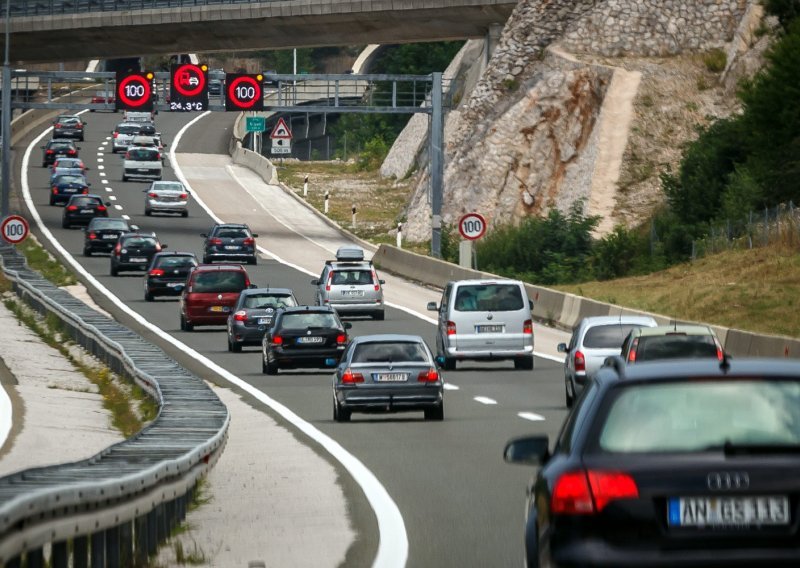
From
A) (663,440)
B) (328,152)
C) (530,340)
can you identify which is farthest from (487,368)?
(328,152)

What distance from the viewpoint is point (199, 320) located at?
44.3 meters

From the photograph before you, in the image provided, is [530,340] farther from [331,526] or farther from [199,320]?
[331,526]

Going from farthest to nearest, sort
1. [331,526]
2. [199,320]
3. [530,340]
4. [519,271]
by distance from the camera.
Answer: [519,271] → [199,320] → [530,340] → [331,526]

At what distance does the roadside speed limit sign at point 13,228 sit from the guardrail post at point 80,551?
4976 cm

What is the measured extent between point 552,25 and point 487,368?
42.6 meters

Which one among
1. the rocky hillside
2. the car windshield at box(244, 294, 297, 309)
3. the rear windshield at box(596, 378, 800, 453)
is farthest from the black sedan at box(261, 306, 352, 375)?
the rocky hillside

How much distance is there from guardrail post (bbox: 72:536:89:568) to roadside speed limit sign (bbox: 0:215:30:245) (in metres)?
49.8

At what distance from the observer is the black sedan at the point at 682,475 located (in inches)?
299

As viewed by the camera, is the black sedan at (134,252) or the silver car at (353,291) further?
the black sedan at (134,252)

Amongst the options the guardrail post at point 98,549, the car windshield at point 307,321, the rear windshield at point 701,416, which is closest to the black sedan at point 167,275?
the car windshield at point 307,321

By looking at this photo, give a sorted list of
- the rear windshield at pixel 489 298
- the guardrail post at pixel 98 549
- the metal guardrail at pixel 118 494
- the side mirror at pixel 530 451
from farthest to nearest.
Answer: the rear windshield at pixel 489 298, the guardrail post at pixel 98 549, the side mirror at pixel 530 451, the metal guardrail at pixel 118 494

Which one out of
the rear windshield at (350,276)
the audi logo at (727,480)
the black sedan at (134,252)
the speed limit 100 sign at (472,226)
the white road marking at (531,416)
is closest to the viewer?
the audi logo at (727,480)

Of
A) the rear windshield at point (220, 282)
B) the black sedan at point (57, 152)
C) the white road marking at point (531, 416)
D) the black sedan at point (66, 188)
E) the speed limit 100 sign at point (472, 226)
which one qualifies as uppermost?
the black sedan at point (57, 152)

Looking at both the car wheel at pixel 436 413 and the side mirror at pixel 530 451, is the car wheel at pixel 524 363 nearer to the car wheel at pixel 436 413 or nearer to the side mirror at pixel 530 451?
the car wheel at pixel 436 413
